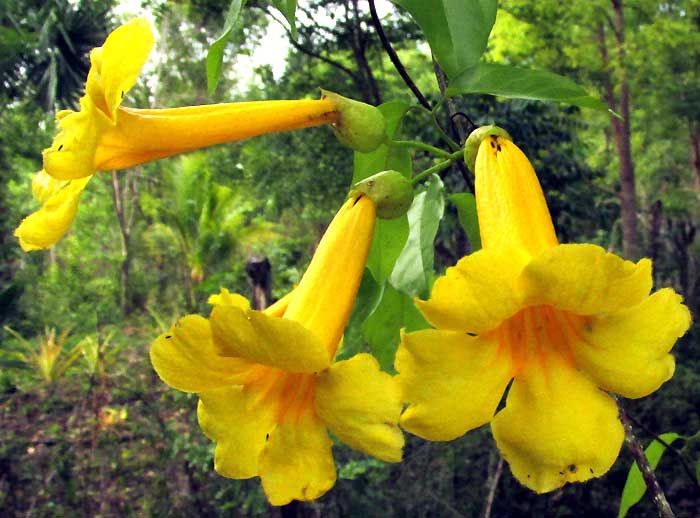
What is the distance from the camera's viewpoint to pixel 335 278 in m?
0.60

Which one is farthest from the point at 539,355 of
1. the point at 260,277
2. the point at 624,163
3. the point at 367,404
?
the point at 624,163

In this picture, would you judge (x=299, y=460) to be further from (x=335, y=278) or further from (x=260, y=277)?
(x=260, y=277)

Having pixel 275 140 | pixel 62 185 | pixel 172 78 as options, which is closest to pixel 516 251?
pixel 62 185

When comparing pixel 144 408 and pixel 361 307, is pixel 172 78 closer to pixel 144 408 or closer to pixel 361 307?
pixel 144 408

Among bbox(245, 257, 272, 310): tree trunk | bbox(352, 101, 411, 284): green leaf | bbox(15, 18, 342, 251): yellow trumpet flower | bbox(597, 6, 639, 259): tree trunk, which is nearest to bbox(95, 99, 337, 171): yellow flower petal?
bbox(15, 18, 342, 251): yellow trumpet flower

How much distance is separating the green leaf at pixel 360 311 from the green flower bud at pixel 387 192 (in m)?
0.12

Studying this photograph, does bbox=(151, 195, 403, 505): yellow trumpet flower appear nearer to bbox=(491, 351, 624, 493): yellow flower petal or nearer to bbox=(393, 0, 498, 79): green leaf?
bbox=(491, 351, 624, 493): yellow flower petal

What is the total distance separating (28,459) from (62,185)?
14.7 feet

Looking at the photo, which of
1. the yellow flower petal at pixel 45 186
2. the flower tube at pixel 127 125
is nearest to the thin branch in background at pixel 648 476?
the flower tube at pixel 127 125

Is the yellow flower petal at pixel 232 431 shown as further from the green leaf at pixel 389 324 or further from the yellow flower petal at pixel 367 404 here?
the green leaf at pixel 389 324

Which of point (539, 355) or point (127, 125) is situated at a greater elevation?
point (127, 125)

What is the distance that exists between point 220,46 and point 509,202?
37cm

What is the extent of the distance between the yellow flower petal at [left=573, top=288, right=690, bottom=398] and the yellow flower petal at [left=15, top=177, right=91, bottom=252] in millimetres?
541

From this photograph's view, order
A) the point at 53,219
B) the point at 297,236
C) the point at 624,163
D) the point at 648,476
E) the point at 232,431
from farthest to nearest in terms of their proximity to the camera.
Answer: the point at 297,236 < the point at 624,163 < the point at 648,476 < the point at 53,219 < the point at 232,431
